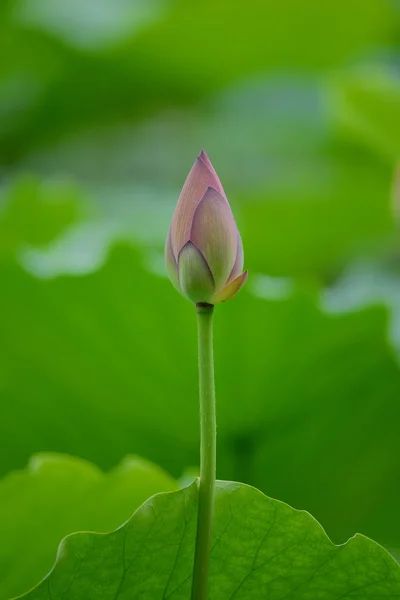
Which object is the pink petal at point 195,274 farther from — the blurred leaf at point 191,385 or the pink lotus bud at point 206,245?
the blurred leaf at point 191,385

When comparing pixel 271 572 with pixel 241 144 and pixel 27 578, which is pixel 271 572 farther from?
pixel 241 144

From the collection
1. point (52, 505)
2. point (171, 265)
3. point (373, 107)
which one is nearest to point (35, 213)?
point (373, 107)

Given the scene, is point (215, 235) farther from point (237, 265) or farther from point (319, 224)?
point (319, 224)

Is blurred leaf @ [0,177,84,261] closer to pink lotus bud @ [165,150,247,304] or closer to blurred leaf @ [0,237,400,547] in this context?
blurred leaf @ [0,237,400,547]

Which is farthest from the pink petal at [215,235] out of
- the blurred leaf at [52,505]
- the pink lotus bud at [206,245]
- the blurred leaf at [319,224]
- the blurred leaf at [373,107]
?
the blurred leaf at [319,224]

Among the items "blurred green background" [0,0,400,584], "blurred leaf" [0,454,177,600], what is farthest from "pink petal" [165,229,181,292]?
"blurred green background" [0,0,400,584]

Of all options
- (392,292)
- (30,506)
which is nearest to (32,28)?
(392,292)
